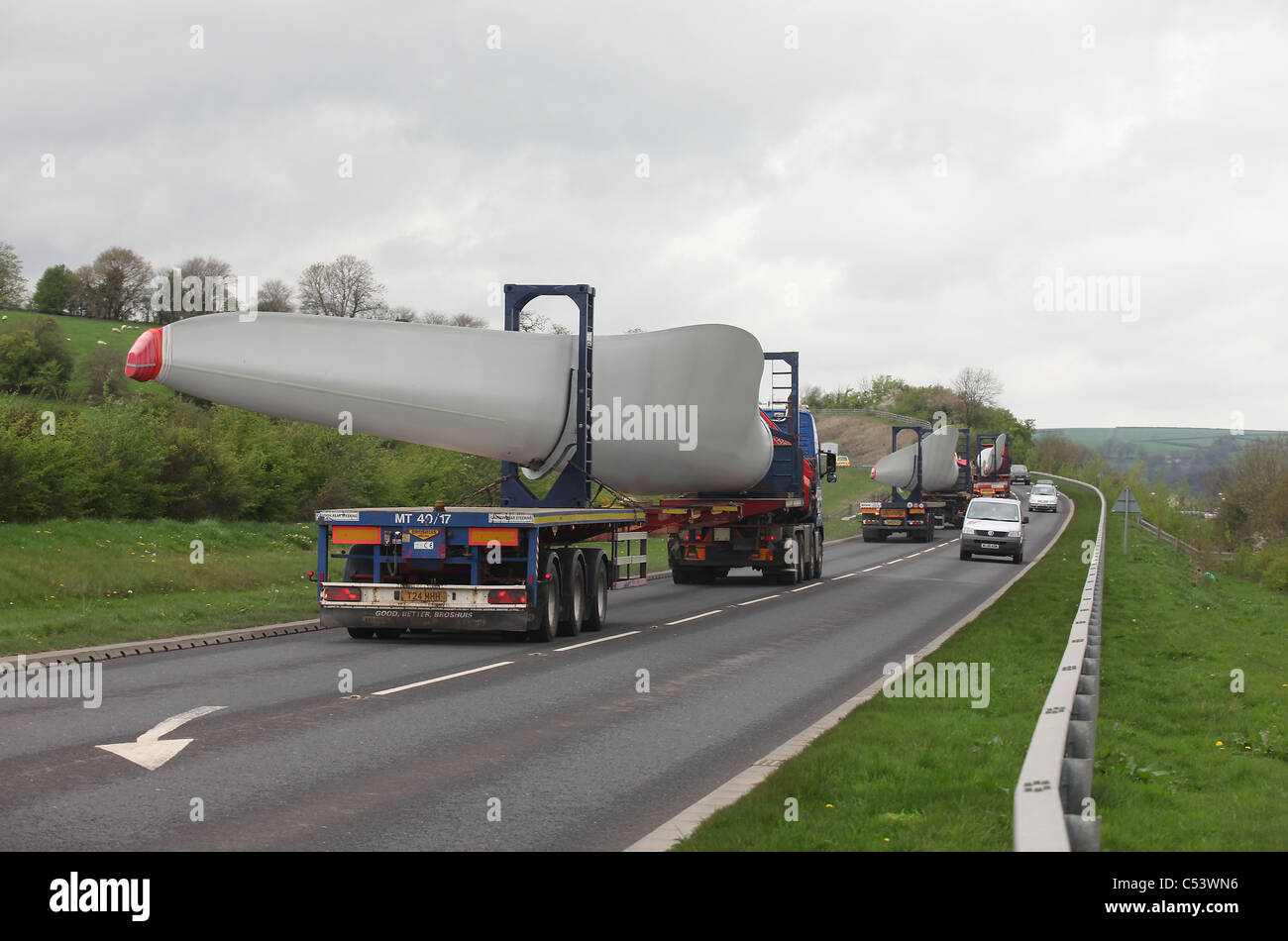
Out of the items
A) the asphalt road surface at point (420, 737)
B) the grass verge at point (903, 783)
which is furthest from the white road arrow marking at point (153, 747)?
the grass verge at point (903, 783)

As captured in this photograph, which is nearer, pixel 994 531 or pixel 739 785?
pixel 739 785

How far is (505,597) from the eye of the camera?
15.7 m

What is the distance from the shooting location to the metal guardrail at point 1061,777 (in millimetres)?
4258

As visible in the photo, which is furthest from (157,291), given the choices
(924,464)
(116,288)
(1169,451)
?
(1169,451)

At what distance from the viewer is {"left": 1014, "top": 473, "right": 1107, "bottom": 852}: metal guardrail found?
14.0 ft

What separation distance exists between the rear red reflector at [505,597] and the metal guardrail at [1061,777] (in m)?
8.24

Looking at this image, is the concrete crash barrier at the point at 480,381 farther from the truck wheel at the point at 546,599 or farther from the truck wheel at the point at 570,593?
the truck wheel at the point at 546,599

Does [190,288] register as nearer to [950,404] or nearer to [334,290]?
[334,290]

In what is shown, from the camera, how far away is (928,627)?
1966 cm

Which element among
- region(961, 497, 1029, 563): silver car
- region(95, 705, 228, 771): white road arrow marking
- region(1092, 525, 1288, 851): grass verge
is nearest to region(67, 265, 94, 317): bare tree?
region(961, 497, 1029, 563): silver car

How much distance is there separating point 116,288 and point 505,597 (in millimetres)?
79713

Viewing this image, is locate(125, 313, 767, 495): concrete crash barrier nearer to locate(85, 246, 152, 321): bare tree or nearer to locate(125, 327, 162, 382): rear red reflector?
locate(125, 327, 162, 382): rear red reflector
